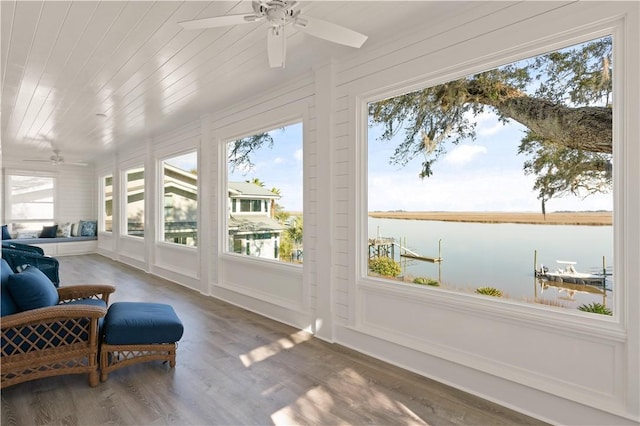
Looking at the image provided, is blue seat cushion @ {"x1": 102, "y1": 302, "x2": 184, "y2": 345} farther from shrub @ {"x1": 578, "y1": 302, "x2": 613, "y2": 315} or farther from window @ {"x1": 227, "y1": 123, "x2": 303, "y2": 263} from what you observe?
shrub @ {"x1": 578, "y1": 302, "x2": 613, "y2": 315}

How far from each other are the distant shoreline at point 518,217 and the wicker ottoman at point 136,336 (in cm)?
210

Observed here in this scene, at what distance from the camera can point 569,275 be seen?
228cm

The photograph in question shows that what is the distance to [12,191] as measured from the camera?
9570 millimetres

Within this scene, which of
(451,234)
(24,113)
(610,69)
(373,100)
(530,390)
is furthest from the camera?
(24,113)

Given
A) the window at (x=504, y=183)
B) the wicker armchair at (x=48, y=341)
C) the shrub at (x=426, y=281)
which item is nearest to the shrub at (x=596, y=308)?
the window at (x=504, y=183)

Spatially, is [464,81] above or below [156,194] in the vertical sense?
above

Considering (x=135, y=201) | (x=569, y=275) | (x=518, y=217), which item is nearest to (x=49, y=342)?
(x=518, y=217)

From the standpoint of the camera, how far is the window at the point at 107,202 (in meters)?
10.00

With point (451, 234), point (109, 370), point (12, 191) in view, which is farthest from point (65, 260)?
point (451, 234)

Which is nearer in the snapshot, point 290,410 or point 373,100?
point 290,410

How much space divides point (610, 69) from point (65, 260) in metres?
10.8

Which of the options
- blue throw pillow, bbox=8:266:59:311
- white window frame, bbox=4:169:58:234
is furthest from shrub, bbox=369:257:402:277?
white window frame, bbox=4:169:58:234

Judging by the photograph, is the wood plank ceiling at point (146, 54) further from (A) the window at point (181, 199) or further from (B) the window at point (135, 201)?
(B) the window at point (135, 201)

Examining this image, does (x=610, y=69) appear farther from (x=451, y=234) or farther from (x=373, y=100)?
(x=373, y=100)
